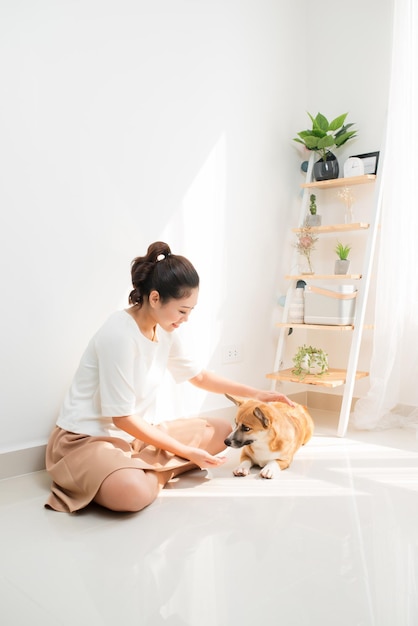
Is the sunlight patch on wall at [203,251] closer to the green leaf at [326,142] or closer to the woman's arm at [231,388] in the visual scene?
the woman's arm at [231,388]

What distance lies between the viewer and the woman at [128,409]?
1.75m

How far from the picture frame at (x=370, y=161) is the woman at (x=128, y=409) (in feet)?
4.82

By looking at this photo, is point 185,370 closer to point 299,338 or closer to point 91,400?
point 91,400

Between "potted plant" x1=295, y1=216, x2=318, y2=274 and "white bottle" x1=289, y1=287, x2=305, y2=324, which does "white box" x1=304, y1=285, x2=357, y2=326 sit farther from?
"potted plant" x1=295, y1=216, x2=318, y2=274

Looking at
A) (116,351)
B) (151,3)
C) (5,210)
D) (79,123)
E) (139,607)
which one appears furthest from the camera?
(151,3)

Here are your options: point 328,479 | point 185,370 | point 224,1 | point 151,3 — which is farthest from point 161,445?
point 224,1

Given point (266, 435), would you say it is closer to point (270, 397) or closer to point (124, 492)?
point (270, 397)

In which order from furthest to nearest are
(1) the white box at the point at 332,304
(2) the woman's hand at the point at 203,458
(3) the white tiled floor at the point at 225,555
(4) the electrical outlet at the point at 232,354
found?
(4) the electrical outlet at the point at 232,354 → (1) the white box at the point at 332,304 → (2) the woman's hand at the point at 203,458 → (3) the white tiled floor at the point at 225,555

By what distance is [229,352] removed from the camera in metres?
2.95

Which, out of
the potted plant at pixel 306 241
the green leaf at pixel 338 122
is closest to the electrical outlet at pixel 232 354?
the potted plant at pixel 306 241

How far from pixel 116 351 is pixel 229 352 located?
1.16 m

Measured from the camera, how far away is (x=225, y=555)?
1443mm

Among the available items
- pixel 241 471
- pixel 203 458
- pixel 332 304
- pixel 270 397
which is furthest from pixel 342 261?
pixel 203 458

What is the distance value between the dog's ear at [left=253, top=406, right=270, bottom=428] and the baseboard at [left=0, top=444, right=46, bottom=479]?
81cm
